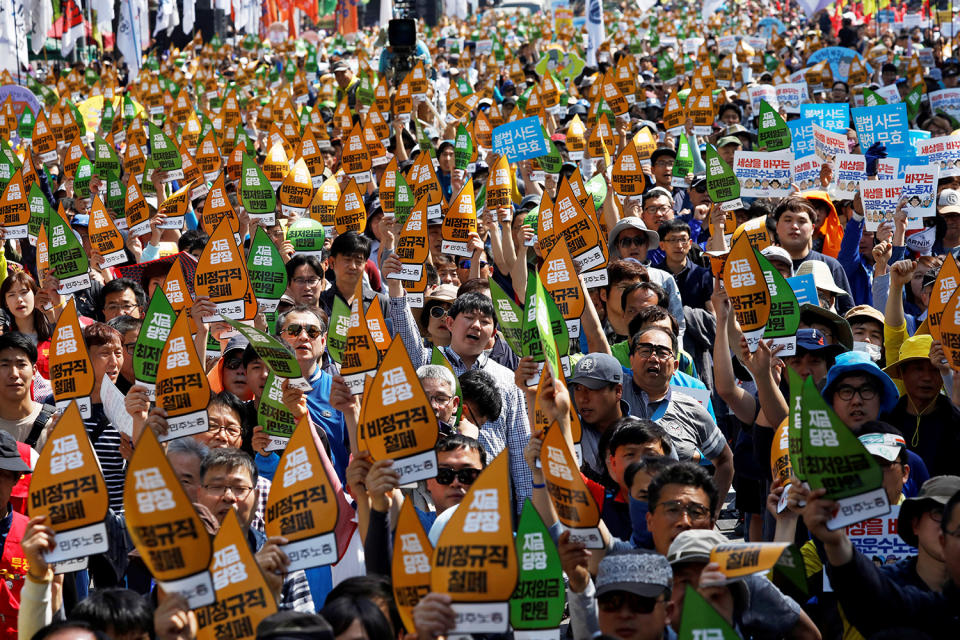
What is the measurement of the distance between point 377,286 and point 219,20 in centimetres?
3501

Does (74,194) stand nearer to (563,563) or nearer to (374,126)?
(374,126)

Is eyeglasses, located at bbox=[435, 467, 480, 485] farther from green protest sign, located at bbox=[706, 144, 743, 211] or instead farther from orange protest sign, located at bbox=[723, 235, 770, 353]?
green protest sign, located at bbox=[706, 144, 743, 211]

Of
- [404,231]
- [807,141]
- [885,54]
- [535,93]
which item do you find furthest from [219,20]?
[404,231]

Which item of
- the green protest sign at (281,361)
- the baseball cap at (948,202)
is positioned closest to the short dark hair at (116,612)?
the green protest sign at (281,361)

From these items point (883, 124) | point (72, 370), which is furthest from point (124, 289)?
point (883, 124)

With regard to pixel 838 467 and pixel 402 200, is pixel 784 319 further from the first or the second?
pixel 402 200

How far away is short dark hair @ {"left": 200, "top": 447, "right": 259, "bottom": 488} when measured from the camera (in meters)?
4.56

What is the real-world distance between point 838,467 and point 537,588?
2.93 feet

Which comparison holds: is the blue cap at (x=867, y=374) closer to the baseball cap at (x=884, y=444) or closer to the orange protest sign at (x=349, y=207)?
the baseball cap at (x=884, y=444)

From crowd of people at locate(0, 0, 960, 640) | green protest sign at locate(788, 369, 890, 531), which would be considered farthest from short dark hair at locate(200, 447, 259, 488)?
green protest sign at locate(788, 369, 890, 531)

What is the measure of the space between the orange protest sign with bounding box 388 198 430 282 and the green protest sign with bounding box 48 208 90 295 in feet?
6.16

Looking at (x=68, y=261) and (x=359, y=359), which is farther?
(x=68, y=261)

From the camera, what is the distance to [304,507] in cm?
392

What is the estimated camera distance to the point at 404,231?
24.7ft
